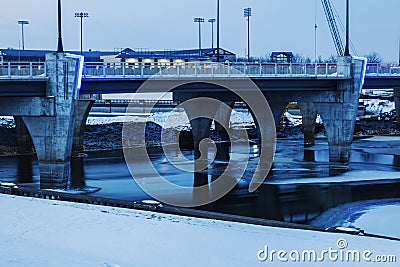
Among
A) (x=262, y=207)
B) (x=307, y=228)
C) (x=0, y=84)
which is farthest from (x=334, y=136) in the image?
(x=307, y=228)

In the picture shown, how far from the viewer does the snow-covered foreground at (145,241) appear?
18562mm

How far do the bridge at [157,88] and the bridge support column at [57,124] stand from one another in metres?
0.06

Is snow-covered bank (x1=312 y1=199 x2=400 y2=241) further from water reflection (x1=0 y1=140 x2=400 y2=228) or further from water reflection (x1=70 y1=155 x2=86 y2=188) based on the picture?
water reflection (x1=70 y1=155 x2=86 y2=188)

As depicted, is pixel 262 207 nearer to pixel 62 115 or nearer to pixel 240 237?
pixel 62 115

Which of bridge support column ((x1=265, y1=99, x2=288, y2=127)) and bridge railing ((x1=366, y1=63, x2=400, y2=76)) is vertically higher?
bridge railing ((x1=366, y1=63, x2=400, y2=76))

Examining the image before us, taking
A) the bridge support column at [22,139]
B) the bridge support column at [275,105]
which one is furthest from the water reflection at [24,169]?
the bridge support column at [275,105]

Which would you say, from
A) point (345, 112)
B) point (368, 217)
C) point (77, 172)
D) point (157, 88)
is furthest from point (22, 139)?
point (368, 217)

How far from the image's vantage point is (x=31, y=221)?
23.5m

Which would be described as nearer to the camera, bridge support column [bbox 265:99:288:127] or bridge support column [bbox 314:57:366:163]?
bridge support column [bbox 314:57:366:163]

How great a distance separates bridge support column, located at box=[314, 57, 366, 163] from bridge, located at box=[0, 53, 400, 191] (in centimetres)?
9

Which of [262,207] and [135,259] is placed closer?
[135,259]

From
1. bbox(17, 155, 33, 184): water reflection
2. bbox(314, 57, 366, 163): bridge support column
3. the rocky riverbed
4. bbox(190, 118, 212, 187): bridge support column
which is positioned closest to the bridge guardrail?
bbox(314, 57, 366, 163): bridge support column

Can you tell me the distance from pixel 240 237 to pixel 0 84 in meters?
25.2

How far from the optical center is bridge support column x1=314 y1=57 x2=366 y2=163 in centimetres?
5753
